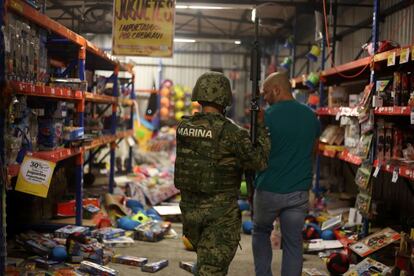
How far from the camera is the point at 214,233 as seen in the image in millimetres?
3168

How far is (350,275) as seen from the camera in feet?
14.5

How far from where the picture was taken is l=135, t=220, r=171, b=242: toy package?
598 cm

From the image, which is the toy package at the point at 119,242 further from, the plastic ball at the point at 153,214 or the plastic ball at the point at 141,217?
the plastic ball at the point at 153,214

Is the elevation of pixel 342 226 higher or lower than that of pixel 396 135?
lower

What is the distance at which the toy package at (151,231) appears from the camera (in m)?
5.98

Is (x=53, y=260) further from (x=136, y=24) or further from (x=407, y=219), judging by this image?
(x=407, y=219)

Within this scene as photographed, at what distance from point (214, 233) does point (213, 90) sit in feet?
3.19

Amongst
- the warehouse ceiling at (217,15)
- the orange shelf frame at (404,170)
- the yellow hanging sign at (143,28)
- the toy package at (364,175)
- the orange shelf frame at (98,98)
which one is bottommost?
the toy package at (364,175)

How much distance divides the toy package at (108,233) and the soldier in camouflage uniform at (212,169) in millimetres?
2683

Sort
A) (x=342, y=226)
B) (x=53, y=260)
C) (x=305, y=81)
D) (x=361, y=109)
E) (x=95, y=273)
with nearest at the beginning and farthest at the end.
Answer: (x=95, y=273) < (x=53, y=260) < (x=361, y=109) < (x=342, y=226) < (x=305, y=81)

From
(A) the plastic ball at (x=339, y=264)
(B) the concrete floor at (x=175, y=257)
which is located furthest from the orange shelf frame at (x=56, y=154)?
(A) the plastic ball at (x=339, y=264)

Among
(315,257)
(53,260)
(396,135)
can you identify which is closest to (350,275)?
(315,257)

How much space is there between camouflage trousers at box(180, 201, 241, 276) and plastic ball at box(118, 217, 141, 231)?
10.7 feet

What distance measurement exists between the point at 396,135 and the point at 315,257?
67.6 inches
